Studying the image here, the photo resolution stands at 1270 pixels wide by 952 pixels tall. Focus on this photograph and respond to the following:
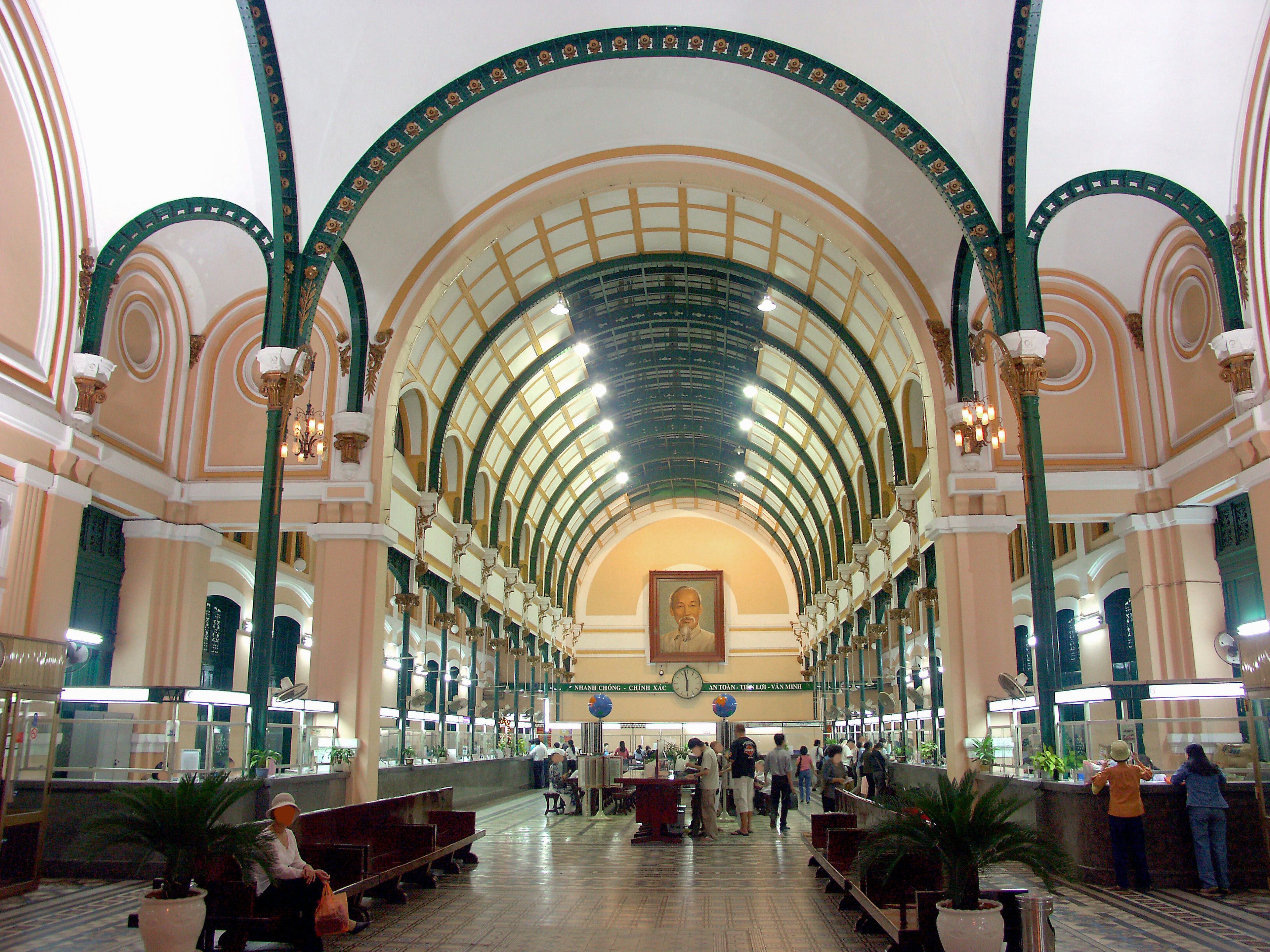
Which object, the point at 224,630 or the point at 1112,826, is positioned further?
the point at 224,630

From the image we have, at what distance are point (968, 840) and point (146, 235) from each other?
1235 cm

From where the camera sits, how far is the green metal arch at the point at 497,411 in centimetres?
2311

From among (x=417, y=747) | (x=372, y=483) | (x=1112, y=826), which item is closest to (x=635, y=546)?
(x=417, y=747)

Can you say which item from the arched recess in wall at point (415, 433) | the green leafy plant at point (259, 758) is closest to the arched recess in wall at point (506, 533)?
the arched recess in wall at point (415, 433)

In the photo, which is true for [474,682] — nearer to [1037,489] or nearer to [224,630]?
[224,630]

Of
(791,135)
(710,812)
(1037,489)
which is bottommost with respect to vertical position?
(710,812)

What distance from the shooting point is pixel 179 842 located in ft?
18.9

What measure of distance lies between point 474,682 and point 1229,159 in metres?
19.4

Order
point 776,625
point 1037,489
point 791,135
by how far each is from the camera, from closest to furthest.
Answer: point 1037,489 < point 791,135 < point 776,625

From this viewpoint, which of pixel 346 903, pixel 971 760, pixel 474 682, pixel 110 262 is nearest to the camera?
pixel 346 903

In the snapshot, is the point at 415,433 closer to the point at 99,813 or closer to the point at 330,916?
the point at 99,813

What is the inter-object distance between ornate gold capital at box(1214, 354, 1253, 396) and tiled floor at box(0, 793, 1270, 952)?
5.78m

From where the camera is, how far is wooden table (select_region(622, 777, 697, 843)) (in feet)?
46.2

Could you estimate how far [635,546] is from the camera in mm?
→ 45969
